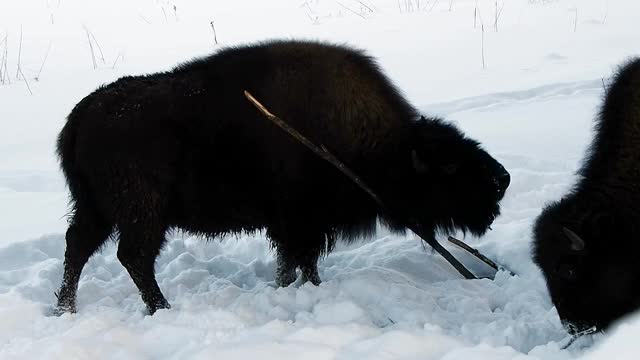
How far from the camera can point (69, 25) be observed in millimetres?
12367

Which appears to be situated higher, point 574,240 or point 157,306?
point 574,240

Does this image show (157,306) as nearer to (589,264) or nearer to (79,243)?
(79,243)

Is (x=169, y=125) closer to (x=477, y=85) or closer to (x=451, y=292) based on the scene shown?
(x=451, y=292)

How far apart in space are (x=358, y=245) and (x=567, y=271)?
1.97 metres

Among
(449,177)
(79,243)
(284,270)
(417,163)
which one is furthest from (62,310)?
(449,177)

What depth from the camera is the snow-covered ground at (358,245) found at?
304 centimetres

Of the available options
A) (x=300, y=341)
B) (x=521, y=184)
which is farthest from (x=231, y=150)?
(x=521, y=184)

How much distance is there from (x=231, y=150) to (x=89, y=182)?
77 cm

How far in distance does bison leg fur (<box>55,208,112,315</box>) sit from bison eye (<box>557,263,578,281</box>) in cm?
243

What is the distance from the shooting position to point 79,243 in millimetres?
4004

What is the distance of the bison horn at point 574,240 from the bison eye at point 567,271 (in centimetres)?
10

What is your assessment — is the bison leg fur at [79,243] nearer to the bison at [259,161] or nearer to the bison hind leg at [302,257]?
the bison at [259,161]

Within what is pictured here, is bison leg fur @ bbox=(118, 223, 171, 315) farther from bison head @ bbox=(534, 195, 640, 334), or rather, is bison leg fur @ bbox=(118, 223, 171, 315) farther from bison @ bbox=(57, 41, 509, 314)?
bison head @ bbox=(534, 195, 640, 334)

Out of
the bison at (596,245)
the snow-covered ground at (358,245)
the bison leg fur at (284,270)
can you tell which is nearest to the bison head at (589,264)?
the bison at (596,245)
